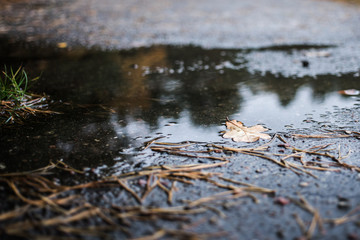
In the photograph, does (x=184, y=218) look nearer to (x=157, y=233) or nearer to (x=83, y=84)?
(x=157, y=233)

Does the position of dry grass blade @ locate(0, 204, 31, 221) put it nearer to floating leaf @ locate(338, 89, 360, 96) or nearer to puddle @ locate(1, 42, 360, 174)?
puddle @ locate(1, 42, 360, 174)

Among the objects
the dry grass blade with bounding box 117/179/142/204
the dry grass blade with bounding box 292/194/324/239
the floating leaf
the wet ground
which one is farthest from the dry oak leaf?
the floating leaf

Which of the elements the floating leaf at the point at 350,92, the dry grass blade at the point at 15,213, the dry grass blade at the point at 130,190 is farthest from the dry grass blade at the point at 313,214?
the floating leaf at the point at 350,92

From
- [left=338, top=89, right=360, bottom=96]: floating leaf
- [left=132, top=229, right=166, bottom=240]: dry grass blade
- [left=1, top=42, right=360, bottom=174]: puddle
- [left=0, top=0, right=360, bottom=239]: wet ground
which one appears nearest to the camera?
[left=132, top=229, right=166, bottom=240]: dry grass blade

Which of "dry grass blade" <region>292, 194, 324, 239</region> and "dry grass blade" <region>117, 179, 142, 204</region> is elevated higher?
"dry grass blade" <region>292, 194, 324, 239</region>

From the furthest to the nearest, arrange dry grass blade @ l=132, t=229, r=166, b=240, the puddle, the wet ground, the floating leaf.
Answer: the floating leaf, the puddle, the wet ground, dry grass blade @ l=132, t=229, r=166, b=240

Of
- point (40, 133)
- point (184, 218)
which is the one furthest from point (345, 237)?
point (40, 133)

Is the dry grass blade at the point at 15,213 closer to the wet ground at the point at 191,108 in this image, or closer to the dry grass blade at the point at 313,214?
the wet ground at the point at 191,108
